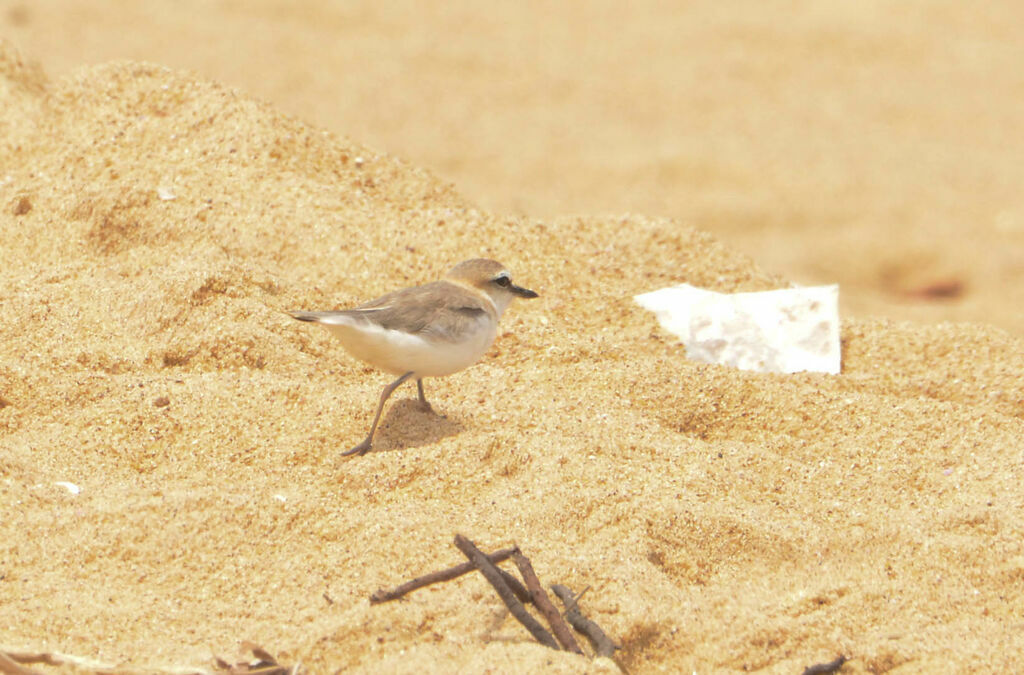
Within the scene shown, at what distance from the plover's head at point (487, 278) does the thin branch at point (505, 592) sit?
1299mm

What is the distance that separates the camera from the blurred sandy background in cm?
761

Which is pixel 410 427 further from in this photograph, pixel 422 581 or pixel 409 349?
pixel 422 581

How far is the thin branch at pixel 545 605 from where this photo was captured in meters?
2.62

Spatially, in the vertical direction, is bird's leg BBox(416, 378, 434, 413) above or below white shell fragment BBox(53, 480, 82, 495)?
above

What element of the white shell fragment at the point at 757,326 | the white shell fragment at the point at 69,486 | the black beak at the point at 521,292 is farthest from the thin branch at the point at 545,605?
the white shell fragment at the point at 757,326

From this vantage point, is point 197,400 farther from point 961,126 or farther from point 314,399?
point 961,126

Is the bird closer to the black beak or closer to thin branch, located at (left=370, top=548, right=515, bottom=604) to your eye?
the black beak

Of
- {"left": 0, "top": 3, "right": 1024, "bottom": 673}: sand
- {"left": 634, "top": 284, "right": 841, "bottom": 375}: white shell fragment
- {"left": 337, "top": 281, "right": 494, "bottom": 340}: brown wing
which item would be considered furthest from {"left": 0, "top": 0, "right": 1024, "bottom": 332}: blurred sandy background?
{"left": 337, "top": 281, "right": 494, "bottom": 340}: brown wing

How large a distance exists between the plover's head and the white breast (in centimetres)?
22

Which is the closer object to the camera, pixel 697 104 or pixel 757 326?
pixel 757 326

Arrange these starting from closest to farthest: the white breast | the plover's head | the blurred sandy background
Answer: the white breast → the plover's head → the blurred sandy background

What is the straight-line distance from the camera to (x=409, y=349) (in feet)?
11.3

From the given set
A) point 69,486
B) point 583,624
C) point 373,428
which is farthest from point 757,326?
point 69,486

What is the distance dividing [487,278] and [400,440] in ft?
1.97
